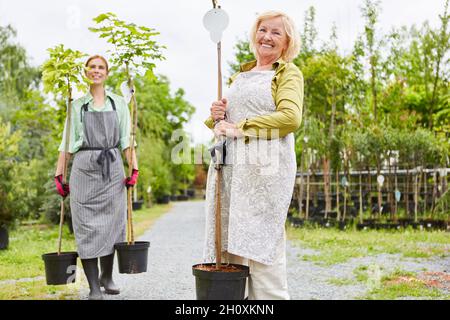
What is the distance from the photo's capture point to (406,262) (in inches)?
218

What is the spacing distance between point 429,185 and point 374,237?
2.91 meters

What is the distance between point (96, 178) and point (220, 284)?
177 centimetres

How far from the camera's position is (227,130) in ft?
7.38

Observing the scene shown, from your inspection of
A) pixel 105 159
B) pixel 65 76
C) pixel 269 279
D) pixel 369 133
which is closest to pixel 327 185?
pixel 369 133

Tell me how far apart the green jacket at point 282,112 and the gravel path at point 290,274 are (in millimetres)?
2047

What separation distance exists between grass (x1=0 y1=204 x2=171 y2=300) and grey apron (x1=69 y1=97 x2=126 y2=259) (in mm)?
575

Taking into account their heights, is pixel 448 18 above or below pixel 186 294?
above

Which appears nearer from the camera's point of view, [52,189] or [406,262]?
[406,262]

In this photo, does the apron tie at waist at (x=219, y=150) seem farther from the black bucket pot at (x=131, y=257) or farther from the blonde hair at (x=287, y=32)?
the black bucket pot at (x=131, y=257)

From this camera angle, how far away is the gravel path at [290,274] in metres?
4.09

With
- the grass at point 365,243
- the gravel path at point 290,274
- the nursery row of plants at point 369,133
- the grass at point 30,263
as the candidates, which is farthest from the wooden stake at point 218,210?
the nursery row of plants at point 369,133
